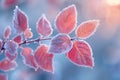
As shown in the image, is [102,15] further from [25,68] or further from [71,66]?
[25,68]

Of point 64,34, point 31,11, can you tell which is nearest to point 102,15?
→ point 64,34

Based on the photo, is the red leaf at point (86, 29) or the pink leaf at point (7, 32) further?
the pink leaf at point (7, 32)

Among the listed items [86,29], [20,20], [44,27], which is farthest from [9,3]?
[86,29]

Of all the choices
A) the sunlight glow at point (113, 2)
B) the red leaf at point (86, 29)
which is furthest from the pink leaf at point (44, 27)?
the sunlight glow at point (113, 2)

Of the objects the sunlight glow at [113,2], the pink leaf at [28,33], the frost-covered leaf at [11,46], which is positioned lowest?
the frost-covered leaf at [11,46]

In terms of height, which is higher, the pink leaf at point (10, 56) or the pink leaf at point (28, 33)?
the pink leaf at point (28, 33)

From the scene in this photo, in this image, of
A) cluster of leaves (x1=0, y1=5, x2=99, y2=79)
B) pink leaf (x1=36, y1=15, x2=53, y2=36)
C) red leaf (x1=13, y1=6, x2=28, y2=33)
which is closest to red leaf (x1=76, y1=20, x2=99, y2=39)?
cluster of leaves (x1=0, y1=5, x2=99, y2=79)

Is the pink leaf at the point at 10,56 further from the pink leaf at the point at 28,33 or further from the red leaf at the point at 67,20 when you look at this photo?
the red leaf at the point at 67,20
